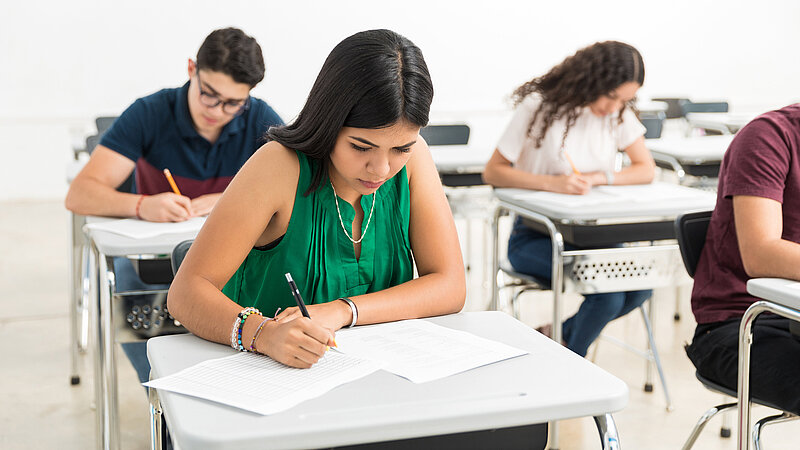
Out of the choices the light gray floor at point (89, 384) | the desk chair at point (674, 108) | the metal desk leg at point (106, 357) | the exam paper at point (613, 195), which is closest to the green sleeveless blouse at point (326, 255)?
the metal desk leg at point (106, 357)

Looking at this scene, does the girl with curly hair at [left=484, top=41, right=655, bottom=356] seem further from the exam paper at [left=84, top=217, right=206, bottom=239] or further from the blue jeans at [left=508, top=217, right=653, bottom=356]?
the exam paper at [left=84, top=217, right=206, bottom=239]

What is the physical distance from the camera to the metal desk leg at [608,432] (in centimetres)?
117

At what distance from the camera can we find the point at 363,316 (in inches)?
57.5

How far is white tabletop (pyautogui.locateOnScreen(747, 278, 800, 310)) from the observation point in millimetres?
1586

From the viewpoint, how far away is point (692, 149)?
3898mm

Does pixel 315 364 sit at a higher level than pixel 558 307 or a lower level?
higher

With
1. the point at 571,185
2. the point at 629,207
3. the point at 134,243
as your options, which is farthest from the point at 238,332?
the point at 571,185

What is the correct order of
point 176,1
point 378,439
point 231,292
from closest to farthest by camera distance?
point 378,439, point 231,292, point 176,1

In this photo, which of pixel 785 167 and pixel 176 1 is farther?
pixel 176 1

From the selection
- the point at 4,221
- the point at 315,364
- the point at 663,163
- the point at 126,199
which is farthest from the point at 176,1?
the point at 315,364

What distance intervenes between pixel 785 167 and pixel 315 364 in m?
1.21

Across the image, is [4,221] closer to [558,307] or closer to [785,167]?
[558,307]

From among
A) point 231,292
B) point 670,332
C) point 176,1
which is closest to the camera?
point 231,292

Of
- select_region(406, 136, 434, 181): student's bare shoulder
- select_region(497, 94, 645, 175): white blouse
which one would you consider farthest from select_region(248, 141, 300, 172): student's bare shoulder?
select_region(497, 94, 645, 175): white blouse
